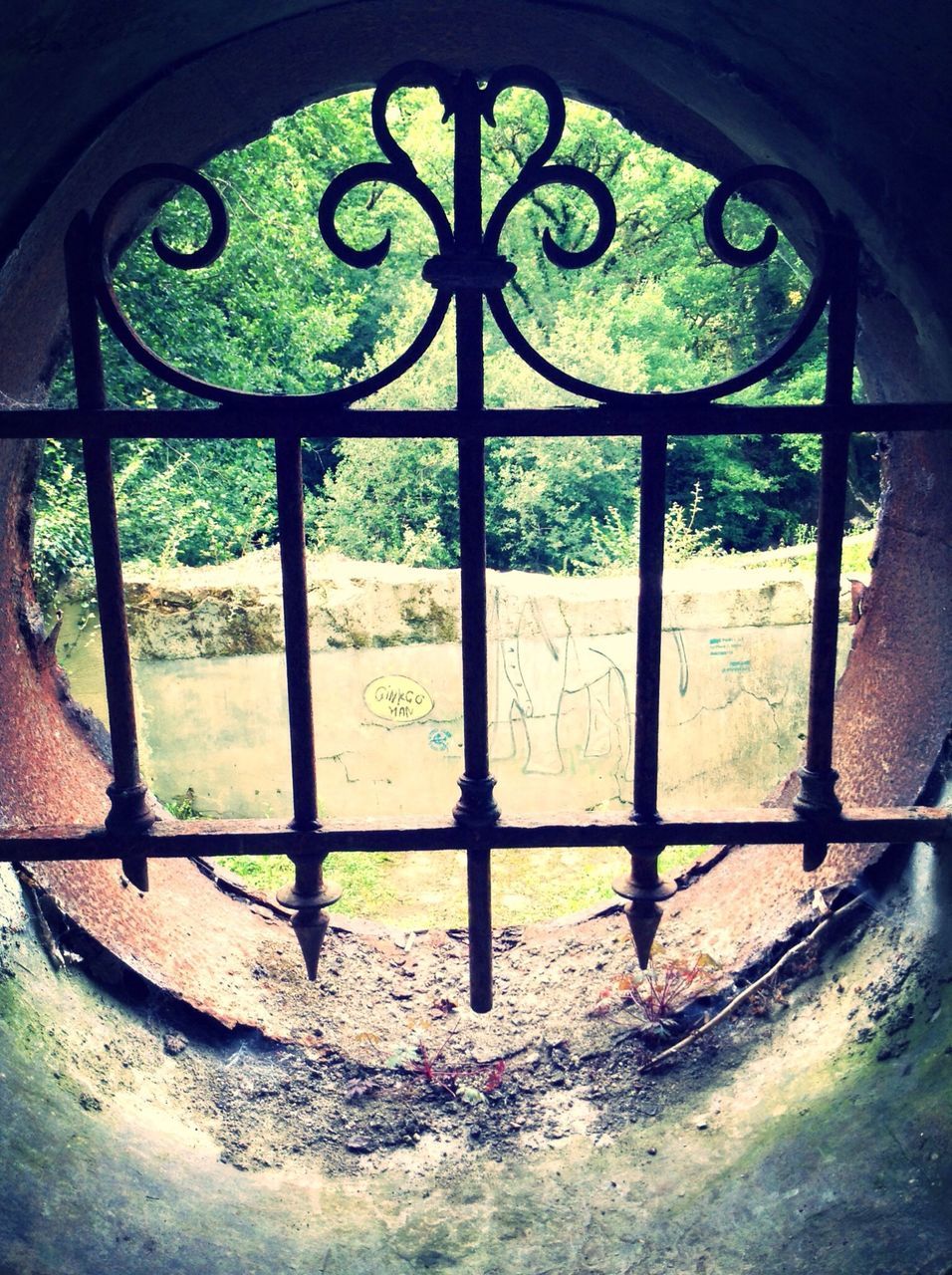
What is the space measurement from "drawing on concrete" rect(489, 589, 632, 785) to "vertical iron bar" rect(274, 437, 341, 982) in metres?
4.53

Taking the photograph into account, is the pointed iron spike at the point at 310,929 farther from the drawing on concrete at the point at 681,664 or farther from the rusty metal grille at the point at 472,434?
the drawing on concrete at the point at 681,664

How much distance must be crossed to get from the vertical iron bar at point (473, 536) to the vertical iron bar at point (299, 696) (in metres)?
0.24

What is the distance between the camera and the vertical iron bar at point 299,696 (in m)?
1.39

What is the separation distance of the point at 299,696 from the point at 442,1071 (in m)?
0.84

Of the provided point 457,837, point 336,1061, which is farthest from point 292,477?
point 336,1061

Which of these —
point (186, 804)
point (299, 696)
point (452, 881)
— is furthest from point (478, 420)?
point (186, 804)

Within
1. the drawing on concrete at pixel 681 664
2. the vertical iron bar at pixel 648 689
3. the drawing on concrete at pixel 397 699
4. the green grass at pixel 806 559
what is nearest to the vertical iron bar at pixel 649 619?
the vertical iron bar at pixel 648 689

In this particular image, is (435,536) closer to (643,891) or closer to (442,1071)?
(442,1071)

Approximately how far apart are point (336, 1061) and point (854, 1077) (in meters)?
0.95

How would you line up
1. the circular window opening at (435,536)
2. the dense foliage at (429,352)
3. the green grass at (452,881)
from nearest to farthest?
the green grass at (452,881) → the circular window opening at (435,536) → the dense foliage at (429,352)

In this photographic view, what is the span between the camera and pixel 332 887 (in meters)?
1.58

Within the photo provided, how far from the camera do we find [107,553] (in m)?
1.39

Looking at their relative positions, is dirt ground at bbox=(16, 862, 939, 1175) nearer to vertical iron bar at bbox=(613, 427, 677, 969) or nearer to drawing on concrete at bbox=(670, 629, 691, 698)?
vertical iron bar at bbox=(613, 427, 677, 969)

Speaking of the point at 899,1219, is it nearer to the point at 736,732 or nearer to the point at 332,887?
the point at 332,887
